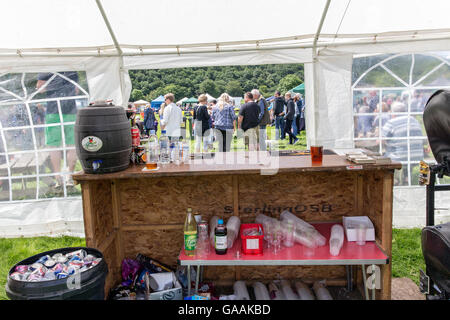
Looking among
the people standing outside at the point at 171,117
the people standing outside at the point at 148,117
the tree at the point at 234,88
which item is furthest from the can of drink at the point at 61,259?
the tree at the point at 234,88

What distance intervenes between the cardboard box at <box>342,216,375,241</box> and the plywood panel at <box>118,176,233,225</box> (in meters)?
0.91

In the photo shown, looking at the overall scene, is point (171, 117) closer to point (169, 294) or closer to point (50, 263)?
point (169, 294)

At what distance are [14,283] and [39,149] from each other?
316 centimetres

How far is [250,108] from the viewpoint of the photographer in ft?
26.7

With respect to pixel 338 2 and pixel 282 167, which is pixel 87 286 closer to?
pixel 282 167

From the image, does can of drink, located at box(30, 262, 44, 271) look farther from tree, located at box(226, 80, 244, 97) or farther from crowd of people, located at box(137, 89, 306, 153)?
tree, located at box(226, 80, 244, 97)

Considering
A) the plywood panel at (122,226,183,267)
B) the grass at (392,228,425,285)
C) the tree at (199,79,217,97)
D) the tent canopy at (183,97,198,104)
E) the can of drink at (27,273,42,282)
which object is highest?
the tree at (199,79,217,97)

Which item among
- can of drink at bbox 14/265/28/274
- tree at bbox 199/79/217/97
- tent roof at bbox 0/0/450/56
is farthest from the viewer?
tree at bbox 199/79/217/97

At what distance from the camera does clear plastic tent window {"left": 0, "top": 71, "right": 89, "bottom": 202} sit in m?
4.67

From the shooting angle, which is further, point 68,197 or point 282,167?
point 68,197

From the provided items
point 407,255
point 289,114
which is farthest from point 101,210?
point 289,114

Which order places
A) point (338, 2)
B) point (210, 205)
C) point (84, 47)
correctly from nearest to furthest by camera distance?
point (210, 205) < point (338, 2) < point (84, 47)

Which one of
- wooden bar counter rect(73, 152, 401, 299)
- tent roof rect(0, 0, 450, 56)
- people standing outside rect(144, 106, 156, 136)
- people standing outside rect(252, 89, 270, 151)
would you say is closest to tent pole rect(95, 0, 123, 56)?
tent roof rect(0, 0, 450, 56)
